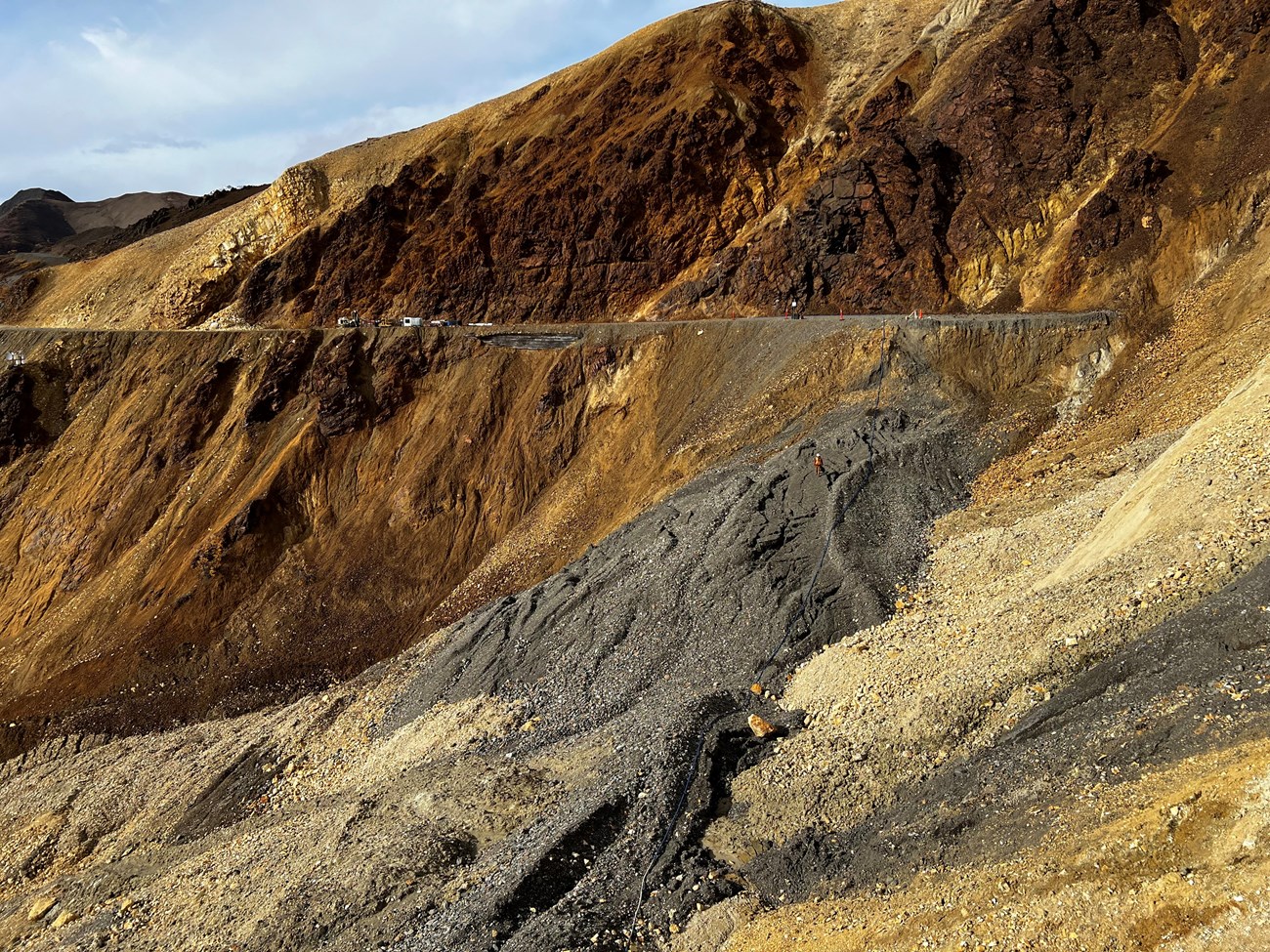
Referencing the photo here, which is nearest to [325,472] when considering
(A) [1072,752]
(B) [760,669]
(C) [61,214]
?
(B) [760,669]

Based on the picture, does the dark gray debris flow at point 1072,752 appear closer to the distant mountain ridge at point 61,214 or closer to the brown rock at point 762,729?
the brown rock at point 762,729

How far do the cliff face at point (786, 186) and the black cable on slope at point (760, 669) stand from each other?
8.92 m

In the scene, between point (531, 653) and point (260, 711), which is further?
point (260, 711)

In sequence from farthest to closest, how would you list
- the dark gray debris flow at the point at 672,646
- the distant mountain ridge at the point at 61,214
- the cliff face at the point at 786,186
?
the distant mountain ridge at the point at 61,214
the cliff face at the point at 786,186
the dark gray debris flow at the point at 672,646

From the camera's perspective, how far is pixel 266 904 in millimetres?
14047

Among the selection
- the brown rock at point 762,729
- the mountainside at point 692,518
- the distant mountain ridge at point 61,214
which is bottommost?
the brown rock at point 762,729

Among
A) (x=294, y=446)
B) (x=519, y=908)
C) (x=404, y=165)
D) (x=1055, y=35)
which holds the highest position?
(x=404, y=165)

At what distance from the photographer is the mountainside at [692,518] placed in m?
11.2

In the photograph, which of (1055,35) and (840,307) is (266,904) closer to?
(840,307)

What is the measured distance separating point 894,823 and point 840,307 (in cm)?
2376

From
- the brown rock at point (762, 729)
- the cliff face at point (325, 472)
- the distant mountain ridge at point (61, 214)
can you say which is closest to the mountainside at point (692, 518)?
the brown rock at point (762, 729)

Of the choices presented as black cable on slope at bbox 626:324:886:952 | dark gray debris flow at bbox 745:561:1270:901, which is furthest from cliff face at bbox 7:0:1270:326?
dark gray debris flow at bbox 745:561:1270:901

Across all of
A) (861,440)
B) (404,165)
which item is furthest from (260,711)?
(404,165)

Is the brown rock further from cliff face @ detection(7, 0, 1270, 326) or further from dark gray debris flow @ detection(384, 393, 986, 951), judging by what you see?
cliff face @ detection(7, 0, 1270, 326)
